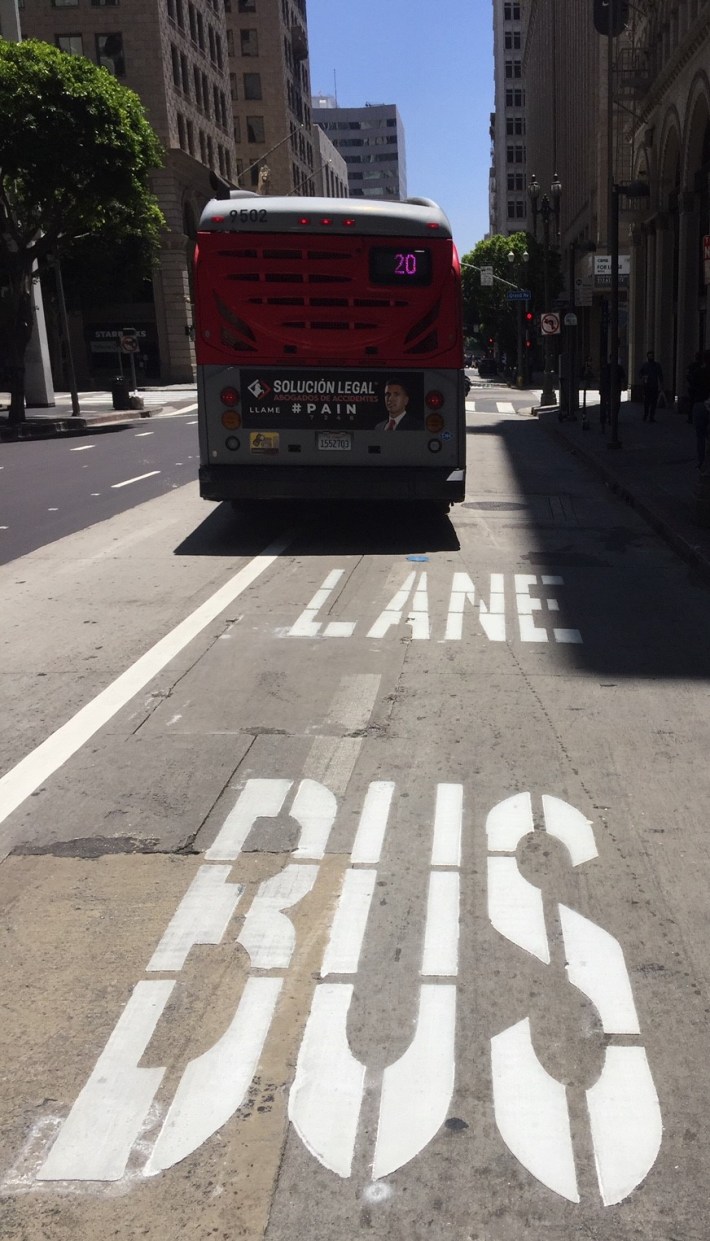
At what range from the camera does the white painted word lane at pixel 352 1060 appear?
3248 mm

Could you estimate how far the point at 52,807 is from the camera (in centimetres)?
571

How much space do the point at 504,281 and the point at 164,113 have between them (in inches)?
843

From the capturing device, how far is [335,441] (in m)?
13.0

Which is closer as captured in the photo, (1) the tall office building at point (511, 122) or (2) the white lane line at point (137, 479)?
(2) the white lane line at point (137, 479)

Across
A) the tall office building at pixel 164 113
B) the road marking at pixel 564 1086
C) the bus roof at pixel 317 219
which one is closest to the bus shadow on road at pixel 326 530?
the bus roof at pixel 317 219

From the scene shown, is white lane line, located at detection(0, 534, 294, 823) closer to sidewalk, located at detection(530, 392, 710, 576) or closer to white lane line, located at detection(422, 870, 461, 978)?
white lane line, located at detection(422, 870, 461, 978)

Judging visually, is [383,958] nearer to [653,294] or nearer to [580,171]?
[653,294]

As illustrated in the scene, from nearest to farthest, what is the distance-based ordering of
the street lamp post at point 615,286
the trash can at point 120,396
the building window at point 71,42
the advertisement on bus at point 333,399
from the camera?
the advertisement on bus at point 333,399 < the street lamp post at point 615,286 < the trash can at point 120,396 < the building window at point 71,42

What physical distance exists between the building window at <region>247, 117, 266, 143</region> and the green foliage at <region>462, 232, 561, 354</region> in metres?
20.7

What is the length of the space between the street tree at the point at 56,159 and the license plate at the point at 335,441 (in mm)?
27295

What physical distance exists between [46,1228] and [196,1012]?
1.01m

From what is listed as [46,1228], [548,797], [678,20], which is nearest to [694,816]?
[548,797]

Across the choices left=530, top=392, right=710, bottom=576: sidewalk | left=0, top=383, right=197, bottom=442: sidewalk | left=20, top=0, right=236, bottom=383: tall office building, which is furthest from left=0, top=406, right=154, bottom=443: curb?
left=20, top=0, right=236, bottom=383: tall office building

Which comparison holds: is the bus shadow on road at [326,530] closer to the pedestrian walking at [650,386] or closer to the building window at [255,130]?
the pedestrian walking at [650,386]
